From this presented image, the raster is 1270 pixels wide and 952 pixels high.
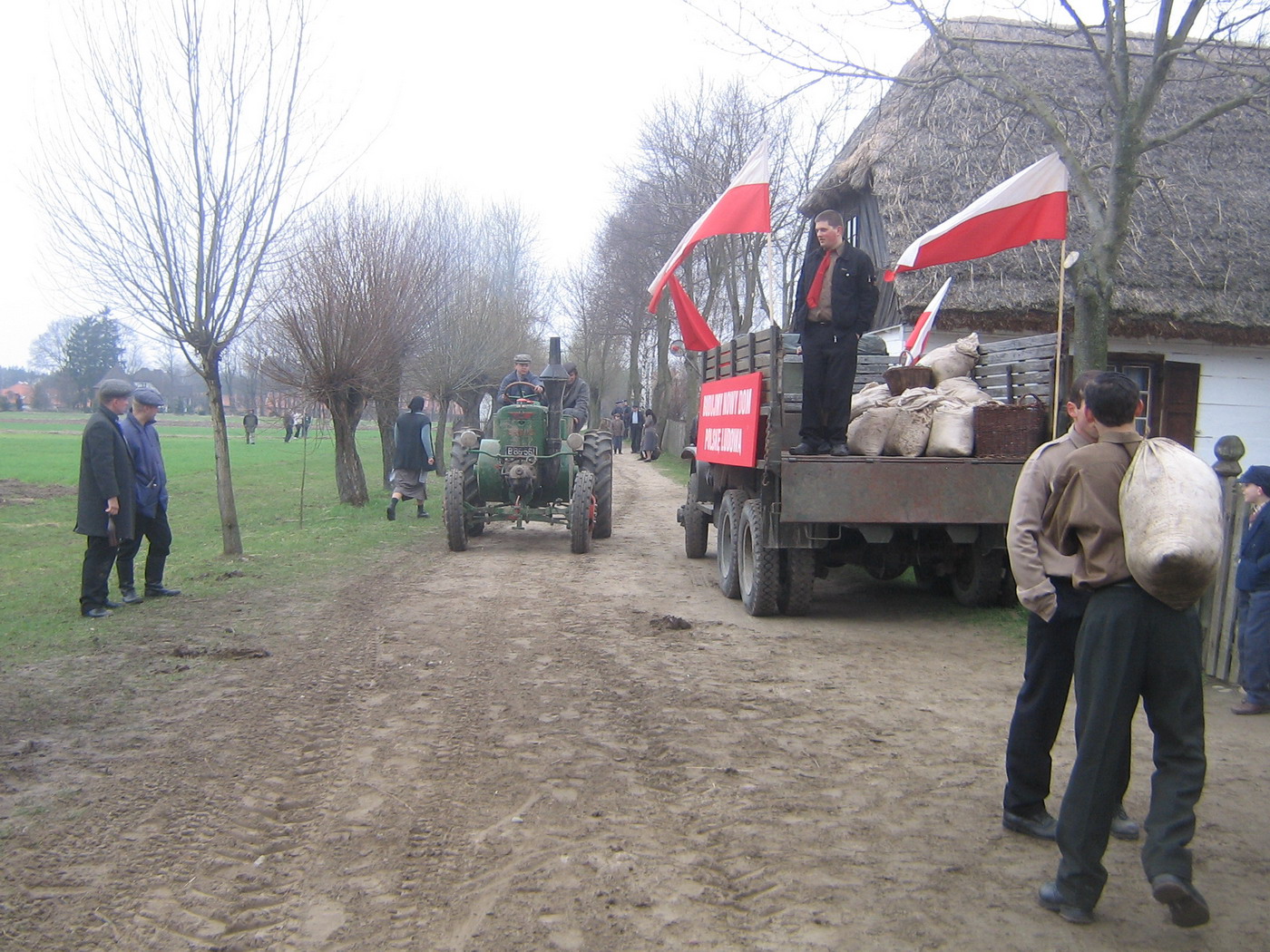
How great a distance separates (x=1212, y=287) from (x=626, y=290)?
93.2 feet

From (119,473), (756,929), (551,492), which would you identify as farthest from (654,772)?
(551,492)

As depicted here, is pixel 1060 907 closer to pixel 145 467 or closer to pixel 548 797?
pixel 548 797

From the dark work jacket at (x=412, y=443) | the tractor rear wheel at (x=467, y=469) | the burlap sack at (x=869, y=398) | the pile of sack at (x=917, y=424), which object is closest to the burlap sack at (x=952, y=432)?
the pile of sack at (x=917, y=424)

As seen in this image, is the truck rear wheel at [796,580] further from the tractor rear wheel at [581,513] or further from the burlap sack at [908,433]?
the tractor rear wheel at [581,513]

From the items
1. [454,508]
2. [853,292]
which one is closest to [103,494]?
[454,508]

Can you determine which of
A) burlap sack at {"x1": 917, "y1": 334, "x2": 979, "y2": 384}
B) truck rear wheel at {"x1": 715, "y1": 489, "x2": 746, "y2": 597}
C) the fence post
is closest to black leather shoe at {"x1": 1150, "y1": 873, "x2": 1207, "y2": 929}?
the fence post

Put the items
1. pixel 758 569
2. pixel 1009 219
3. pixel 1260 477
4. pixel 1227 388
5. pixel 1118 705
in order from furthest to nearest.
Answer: pixel 1227 388 < pixel 1009 219 < pixel 758 569 < pixel 1260 477 < pixel 1118 705

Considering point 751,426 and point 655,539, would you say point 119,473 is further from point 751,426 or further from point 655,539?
point 655,539

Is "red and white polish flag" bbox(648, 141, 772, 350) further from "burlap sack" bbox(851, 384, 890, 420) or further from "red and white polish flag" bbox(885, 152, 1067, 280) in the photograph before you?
"burlap sack" bbox(851, 384, 890, 420)

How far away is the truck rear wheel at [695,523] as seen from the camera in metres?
11.8

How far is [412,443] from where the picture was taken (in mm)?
15703

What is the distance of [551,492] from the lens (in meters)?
12.7

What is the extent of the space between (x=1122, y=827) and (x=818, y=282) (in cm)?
478

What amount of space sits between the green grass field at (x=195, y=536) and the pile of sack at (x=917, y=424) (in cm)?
533
